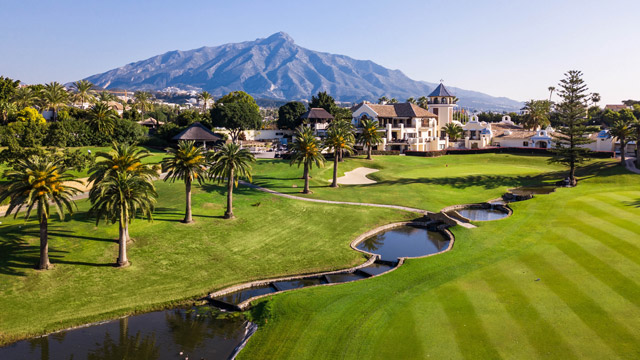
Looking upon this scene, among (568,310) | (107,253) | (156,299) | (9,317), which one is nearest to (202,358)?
(156,299)

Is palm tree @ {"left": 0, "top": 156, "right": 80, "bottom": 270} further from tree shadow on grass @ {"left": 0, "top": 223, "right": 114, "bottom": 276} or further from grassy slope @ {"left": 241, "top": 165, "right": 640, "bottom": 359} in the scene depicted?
grassy slope @ {"left": 241, "top": 165, "right": 640, "bottom": 359}

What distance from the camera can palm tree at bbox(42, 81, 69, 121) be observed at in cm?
8762

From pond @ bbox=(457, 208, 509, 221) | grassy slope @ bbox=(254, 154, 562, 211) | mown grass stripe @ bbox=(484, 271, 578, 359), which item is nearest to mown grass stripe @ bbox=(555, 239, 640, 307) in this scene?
mown grass stripe @ bbox=(484, 271, 578, 359)

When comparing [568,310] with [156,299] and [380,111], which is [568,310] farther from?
[380,111]

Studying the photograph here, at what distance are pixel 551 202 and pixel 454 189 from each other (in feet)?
49.5

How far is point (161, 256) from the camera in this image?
128 feet

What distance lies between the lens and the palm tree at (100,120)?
8394 centimetres

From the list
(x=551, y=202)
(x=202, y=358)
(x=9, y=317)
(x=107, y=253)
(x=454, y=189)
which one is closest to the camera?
(x=202, y=358)

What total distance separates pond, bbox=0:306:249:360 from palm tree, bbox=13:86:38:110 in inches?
2949

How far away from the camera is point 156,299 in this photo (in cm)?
3219

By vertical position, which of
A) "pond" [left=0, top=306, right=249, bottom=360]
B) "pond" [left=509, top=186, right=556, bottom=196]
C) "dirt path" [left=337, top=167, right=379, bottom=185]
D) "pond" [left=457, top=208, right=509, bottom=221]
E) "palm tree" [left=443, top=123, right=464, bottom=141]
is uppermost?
"palm tree" [left=443, top=123, right=464, bottom=141]

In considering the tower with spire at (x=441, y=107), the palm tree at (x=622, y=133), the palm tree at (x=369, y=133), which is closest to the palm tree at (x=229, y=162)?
the palm tree at (x=369, y=133)

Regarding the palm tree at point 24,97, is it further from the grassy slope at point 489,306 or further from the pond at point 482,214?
the pond at point 482,214

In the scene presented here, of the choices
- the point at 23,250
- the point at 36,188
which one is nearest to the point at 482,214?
the point at 36,188
